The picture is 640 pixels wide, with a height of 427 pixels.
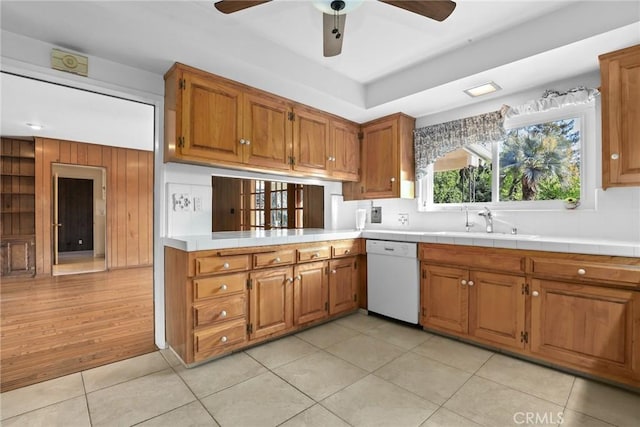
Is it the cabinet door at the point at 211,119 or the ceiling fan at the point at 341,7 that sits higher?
the ceiling fan at the point at 341,7

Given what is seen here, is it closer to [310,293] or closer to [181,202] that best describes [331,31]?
[181,202]

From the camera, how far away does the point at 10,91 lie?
331cm

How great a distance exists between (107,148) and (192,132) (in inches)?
180

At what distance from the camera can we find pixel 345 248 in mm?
3154

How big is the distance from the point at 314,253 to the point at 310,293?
1.23ft

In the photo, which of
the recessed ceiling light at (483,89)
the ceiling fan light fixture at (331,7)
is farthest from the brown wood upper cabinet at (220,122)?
the recessed ceiling light at (483,89)

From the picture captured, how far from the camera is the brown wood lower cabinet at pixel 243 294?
2.14 metres

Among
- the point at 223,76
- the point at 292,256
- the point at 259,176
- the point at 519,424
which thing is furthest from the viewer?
the point at 259,176

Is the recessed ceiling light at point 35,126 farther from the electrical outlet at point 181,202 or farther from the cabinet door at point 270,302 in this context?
the cabinet door at point 270,302

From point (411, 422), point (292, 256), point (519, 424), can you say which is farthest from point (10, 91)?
point (519, 424)

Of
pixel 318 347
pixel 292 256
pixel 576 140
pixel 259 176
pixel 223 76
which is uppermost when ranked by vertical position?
pixel 223 76

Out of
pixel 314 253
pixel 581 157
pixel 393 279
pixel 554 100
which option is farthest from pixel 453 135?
pixel 314 253

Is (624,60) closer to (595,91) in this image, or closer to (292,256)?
(595,91)

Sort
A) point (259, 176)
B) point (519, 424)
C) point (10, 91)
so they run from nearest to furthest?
point (519, 424)
point (259, 176)
point (10, 91)
